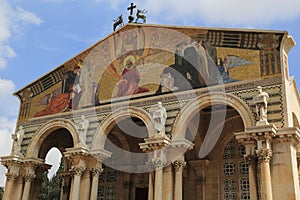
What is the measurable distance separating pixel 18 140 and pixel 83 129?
4.48 metres

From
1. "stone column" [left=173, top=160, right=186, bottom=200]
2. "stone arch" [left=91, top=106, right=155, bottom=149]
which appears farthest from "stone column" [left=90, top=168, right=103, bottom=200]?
"stone column" [left=173, top=160, right=186, bottom=200]

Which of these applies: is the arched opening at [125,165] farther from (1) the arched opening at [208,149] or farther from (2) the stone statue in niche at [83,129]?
(1) the arched opening at [208,149]

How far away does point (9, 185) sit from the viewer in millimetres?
20375

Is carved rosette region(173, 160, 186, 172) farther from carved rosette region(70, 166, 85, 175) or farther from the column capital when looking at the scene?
carved rosette region(70, 166, 85, 175)

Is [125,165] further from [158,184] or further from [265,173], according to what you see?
[265,173]

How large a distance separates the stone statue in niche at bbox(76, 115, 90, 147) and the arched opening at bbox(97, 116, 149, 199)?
2.34 metres

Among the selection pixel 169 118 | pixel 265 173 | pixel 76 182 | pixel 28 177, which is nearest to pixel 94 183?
pixel 76 182

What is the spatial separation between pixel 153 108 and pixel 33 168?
25.7 feet

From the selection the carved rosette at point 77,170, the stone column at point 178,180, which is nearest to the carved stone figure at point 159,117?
the stone column at point 178,180

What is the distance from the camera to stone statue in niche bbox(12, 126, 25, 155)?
822 inches

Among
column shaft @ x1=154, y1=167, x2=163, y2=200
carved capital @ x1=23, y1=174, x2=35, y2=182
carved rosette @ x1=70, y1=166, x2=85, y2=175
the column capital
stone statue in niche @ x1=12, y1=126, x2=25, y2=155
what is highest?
stone statue in niche @ x1=12, y1=126, x2=25, y2=155

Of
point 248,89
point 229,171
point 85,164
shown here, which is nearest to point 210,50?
point 248,89

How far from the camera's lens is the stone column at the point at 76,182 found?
1802 centimetres

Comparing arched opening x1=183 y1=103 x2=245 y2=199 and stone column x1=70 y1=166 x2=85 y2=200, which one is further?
arched opening x1=183 y1=103 x2=245 y2=199
